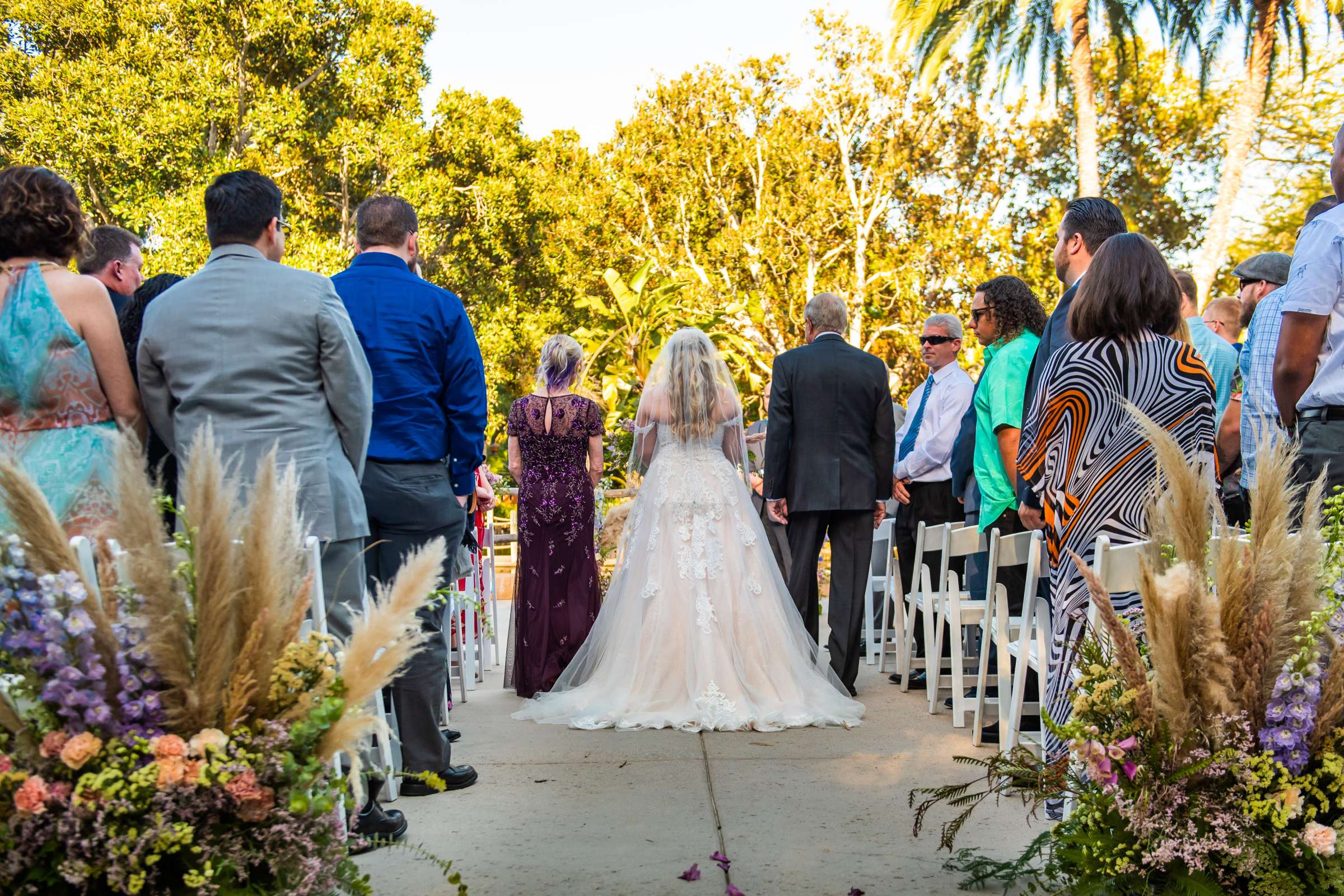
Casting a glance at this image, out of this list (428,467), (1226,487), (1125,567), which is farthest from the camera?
(1226,487)

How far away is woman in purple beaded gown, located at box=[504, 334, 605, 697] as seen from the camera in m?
7.55

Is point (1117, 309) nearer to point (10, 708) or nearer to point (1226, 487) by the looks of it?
point (1226, 487)

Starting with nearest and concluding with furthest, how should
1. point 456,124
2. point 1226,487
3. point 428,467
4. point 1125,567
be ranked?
point 1125,567 < point 428,467 < point 1226,487 < point 456,124

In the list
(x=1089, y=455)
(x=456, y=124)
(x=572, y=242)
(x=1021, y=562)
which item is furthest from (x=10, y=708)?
(x=572, y=242)

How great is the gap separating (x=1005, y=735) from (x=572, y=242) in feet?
72.8

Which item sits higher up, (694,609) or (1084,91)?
(1084,91)

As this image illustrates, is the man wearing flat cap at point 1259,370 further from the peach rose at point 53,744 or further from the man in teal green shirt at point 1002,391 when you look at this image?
the peach rose at point 53,744

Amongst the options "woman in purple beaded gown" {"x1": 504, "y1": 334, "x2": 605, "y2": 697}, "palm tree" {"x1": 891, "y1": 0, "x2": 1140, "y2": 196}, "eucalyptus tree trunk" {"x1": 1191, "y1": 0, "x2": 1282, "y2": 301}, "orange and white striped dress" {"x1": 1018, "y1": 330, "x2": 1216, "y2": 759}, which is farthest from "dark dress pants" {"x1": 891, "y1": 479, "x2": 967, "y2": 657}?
"palm tree" {"x1": 891, "y1": 0, "x2": 1140, "y2": 196}

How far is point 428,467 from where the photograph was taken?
4836mm

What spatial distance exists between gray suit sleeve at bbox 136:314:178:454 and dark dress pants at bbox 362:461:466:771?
956 millimetres

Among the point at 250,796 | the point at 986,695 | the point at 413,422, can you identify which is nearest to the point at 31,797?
the point at 250,796

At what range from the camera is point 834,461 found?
7117mm

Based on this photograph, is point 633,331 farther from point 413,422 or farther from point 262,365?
point 262,365

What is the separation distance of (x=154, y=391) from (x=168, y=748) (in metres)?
2.10
